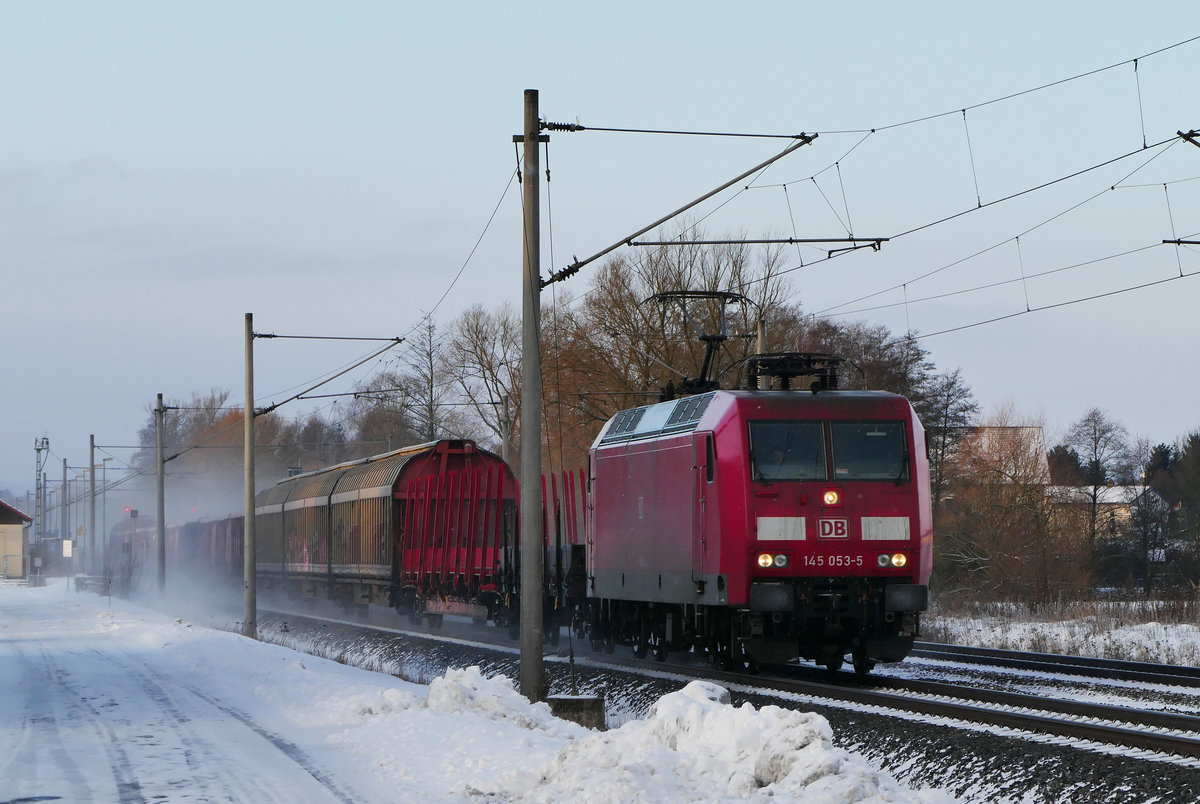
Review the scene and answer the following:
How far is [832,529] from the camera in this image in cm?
1578

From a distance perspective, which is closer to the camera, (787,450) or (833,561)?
(833,561)

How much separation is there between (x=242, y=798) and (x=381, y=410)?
61.4 meters

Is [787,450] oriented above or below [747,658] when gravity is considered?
above

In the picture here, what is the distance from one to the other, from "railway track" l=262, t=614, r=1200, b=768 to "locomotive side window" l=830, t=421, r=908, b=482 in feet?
7.73

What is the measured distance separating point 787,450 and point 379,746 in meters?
6.13

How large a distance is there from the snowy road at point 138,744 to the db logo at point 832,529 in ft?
20.6

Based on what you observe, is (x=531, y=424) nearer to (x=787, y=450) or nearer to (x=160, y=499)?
(x=787, y=450)

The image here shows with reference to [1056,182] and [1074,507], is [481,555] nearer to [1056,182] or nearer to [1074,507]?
[1056,182]

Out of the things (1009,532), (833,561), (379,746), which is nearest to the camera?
(379,746)

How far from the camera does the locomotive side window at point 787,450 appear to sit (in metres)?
15.8

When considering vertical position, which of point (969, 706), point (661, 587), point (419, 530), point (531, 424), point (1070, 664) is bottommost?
point (1070, 664)

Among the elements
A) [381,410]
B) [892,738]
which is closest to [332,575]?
[892,738]

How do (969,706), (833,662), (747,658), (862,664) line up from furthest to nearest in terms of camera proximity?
(833,662)
(862,664)
(747,658)
(969,706)

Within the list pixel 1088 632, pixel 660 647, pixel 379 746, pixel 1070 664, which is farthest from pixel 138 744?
pixel 1088 632
